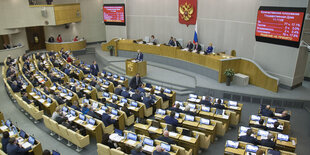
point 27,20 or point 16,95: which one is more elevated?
point 27,20

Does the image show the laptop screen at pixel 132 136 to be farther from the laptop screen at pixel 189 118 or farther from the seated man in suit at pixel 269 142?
the seated man in suit at pixel 269 142

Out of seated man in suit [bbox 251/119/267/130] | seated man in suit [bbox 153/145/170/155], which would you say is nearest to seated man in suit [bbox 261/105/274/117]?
seated man in suit [bbox 251/119/267/130]

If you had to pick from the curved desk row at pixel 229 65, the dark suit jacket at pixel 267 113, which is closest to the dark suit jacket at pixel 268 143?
the dark suit jacket at pixel 267 113

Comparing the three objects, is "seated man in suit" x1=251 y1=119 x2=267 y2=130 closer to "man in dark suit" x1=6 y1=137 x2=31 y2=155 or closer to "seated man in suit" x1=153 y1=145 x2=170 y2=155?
"seated man in suit" x1=153 y1=145 x2=170 y2=155

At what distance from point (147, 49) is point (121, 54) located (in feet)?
9.70

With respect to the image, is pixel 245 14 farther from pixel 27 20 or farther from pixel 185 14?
pixel 27 20

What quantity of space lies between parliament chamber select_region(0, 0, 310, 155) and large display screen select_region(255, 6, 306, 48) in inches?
2.0

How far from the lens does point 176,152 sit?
7500 mm

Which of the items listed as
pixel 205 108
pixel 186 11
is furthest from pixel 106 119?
pixel 186 11

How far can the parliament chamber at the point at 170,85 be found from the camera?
8.62m

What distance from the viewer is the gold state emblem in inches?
711

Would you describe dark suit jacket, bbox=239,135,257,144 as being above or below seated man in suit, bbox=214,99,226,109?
below

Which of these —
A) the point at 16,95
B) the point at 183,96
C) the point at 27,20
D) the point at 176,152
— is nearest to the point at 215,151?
the point at 176,152

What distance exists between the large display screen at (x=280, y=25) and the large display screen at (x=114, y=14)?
12.9 m
